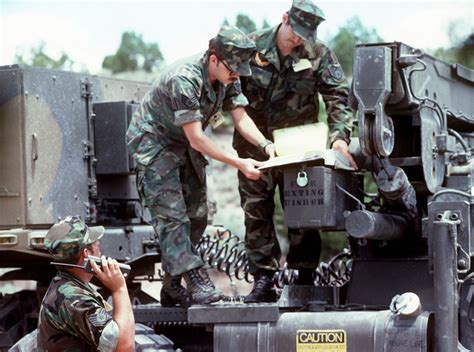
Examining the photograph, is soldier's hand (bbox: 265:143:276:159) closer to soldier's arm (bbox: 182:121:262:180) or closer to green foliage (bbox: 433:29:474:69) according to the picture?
soldier's arm (bbox: 182:121:262:180)

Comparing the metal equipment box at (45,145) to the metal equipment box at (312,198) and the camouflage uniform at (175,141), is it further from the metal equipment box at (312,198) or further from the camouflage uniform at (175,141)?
the metal equipment box at (312,198)

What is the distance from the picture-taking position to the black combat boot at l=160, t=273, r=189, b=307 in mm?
8057

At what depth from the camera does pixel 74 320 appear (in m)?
6.16

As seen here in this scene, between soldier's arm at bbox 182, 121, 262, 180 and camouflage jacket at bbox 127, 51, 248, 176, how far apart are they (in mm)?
83

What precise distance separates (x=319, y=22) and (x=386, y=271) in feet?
5.52

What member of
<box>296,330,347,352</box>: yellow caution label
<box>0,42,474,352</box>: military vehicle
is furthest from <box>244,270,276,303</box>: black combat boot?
<box>296,330,347,352</box>: yellow caution label

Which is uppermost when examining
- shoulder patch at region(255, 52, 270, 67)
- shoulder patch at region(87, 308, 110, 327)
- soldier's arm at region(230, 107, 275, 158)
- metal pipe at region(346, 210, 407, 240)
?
shoulder patch at region(255, 52, 270, 67)

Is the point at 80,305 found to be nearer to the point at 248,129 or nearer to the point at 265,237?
the point at 248,129

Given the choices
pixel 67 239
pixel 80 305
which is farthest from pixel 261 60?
pixel 80 305

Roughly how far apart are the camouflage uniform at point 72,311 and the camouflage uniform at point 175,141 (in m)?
1.29

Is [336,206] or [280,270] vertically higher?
[336,206]

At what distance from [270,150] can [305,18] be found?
890mm

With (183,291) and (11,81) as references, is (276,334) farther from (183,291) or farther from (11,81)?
(11,81)

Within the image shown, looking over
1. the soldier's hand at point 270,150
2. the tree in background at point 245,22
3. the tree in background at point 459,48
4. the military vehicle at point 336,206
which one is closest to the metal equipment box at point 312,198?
the military vehicle at point 336,206
